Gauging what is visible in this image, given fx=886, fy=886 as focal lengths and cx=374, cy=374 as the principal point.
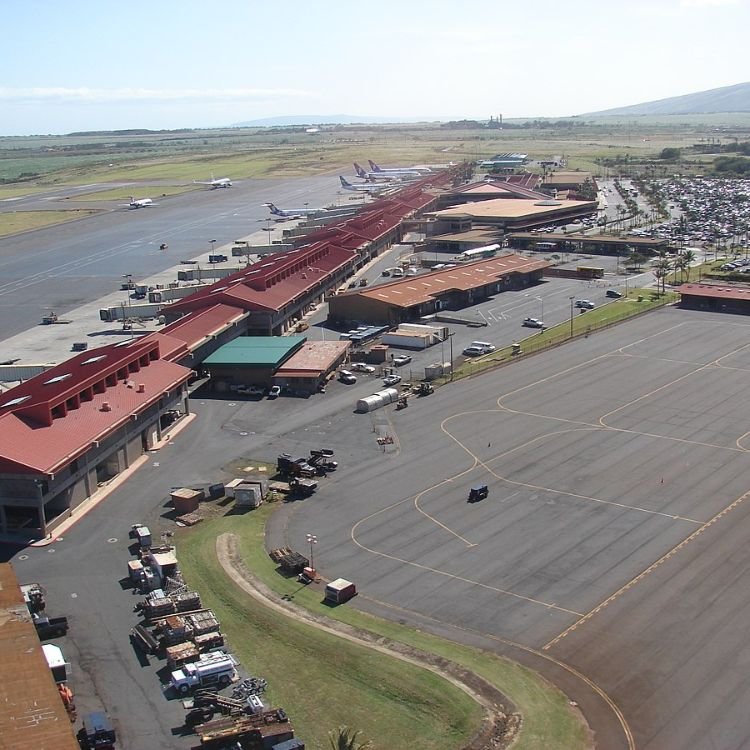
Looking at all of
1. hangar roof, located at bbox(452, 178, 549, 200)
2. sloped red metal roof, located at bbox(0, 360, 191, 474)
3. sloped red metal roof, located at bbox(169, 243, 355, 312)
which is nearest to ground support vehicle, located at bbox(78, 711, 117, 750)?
sloped red metal roof, located at bbox(0, 360, 191, 474)

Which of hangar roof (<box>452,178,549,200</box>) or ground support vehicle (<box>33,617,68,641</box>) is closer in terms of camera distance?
ground support vehicle (<box>33,617,68,641</box>)

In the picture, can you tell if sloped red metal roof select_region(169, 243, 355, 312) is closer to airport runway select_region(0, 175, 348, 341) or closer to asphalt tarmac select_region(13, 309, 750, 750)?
asphalt tarmac select_region(13, 309, 750, 750)

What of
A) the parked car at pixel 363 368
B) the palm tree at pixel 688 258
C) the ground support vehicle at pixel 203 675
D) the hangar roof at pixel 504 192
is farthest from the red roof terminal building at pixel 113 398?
the hangar roof at pixel 504 192

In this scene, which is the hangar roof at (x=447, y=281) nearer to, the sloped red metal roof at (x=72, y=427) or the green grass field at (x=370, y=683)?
the sloped red metal roof at (x=72, y=427)

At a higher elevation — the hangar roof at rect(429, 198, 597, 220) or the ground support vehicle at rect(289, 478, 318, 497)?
the hangar roof at rect(429, 198, 597, 220)

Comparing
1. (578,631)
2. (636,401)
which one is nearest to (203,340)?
(636,401)

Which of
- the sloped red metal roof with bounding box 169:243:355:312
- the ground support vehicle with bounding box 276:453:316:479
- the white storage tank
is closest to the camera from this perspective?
the ground support vehicle with bounding box 276:453:316:479

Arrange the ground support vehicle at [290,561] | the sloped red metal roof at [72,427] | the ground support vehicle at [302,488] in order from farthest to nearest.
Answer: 1. the ground support vehicle at [302,488]
2. the sloped red metal roof at [72,427]
3. the ground support vehicle at [290,561]
